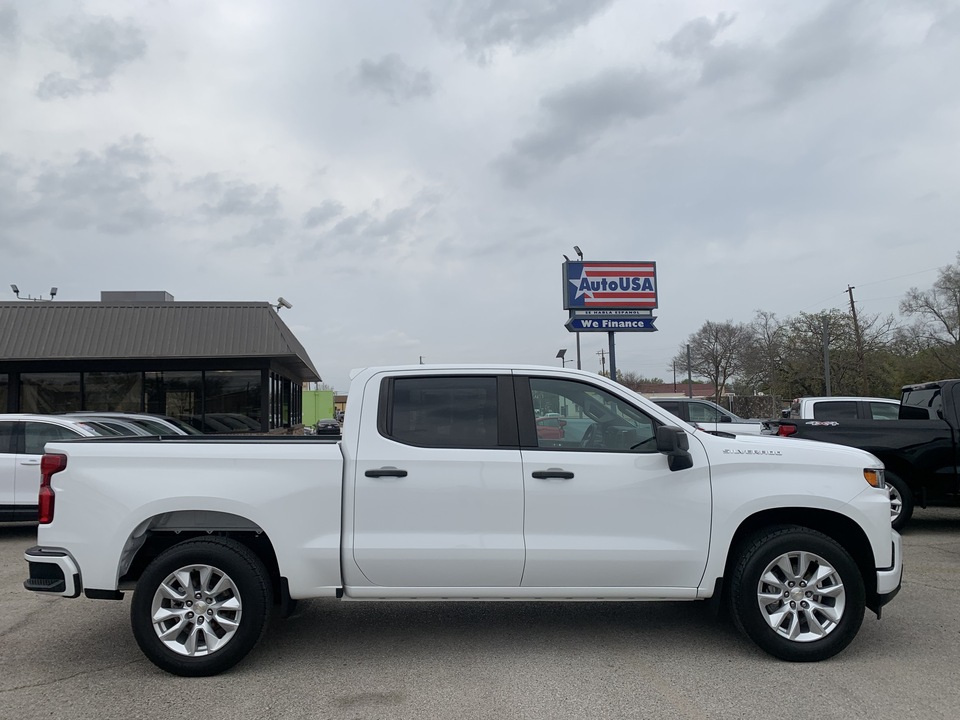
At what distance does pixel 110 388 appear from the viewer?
21188 millimetres

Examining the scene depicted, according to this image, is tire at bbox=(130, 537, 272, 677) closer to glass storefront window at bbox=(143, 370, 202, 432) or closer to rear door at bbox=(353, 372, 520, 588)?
rear door at bbox=(353, 372, 520, 588)

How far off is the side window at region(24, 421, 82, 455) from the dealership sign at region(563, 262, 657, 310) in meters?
14.6

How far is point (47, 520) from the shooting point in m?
4.86

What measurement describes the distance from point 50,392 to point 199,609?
755 inches

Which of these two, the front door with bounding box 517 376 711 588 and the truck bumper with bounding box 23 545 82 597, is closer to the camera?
the truck bumper with bounding box 23 545 82 597

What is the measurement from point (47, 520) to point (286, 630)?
6.21 ft

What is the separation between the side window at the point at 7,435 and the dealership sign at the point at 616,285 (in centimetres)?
1500

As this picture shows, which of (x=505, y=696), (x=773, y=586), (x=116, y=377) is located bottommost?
(x=505, y=696)

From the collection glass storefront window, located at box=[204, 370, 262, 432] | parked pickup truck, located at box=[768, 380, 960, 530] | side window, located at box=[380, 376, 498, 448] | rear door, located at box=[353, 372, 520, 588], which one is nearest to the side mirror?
rear door, located at box=[353, 372, 520, 588]

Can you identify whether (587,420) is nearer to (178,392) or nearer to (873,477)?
(873,477)

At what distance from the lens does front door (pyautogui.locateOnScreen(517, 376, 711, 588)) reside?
4.91 metres

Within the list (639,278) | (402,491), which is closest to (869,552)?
(402,491)

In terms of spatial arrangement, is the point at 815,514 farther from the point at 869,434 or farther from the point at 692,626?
the point at 869,434

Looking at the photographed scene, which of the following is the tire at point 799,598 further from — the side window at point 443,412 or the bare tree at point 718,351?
the bare tree at point 718,351
